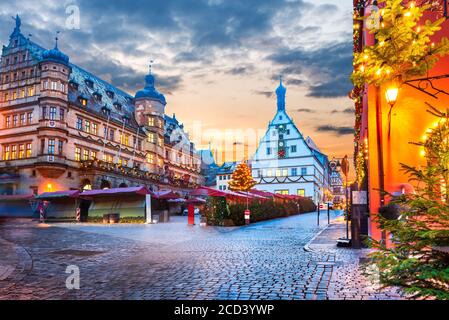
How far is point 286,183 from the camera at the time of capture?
71438 mm

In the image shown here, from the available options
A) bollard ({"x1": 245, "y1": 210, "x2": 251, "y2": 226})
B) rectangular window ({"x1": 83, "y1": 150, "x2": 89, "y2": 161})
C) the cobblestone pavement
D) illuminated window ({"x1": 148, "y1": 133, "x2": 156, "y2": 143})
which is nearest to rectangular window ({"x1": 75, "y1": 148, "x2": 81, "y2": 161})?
rectangular window ({"x1": 83, "y1": 150, "x2": 89, "y2": 161})

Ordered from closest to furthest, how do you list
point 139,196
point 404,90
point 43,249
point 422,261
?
1. point 422,261
2. point 404,90
3. point 43,249
4. point 139,196

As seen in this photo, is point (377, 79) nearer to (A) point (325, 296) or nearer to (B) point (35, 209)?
(A) point (325, 296)

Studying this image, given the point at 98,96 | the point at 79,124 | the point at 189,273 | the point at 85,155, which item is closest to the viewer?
the point at 189,273

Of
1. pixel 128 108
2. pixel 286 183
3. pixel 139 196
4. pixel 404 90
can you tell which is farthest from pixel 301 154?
pixel 404 90

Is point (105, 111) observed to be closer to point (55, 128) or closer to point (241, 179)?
point (55, 128)

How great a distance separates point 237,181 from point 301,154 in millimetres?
21062

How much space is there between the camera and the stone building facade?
149 feet

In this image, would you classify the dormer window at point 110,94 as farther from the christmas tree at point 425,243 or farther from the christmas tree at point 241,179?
the christmas tree at point 425,243

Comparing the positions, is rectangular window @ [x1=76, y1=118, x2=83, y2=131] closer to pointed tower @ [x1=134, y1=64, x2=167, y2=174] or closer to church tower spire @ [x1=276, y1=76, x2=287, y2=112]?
pointed tower @ [x1=134, y1=64, x2=167, y2=174]

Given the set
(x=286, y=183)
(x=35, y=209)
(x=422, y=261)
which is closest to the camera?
(x=422, y=261)

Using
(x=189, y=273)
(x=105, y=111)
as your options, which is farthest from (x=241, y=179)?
(x=189, y=273)

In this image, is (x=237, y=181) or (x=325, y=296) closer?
(x=325, y=296)

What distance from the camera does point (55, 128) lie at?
45.3 m
